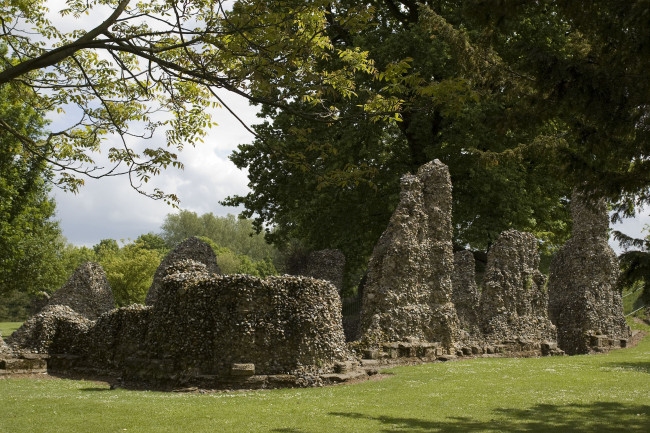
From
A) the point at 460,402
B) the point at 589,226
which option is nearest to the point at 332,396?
the point at 460,402

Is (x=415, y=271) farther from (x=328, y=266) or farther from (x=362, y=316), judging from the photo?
(x=328, y=266)

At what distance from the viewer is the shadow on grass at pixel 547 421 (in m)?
9.34

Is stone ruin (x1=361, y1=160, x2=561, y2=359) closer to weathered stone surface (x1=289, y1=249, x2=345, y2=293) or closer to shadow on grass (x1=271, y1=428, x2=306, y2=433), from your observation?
weathered stone surface (x1=289, y1=249, x2=345, y2=293)

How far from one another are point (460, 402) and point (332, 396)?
99.8 inches

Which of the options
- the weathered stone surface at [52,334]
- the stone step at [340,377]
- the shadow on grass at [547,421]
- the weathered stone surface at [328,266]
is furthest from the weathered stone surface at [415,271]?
the weathered stone surface at [52,334]

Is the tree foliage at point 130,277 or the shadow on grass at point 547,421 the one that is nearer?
the shadow on grass at point 547,421

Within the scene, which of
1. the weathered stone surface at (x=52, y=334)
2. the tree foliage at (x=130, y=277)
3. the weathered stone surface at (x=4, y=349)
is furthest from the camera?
the tree foliage at (x=130, y=277)

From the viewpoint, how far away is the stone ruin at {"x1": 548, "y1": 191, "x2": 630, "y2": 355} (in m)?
25.4

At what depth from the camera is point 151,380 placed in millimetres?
15062

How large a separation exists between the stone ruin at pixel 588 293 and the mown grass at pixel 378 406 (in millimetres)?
9746

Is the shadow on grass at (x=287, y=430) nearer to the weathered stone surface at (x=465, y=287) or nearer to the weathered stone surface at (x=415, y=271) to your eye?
the weathered stone surface at (x=415, y=271)

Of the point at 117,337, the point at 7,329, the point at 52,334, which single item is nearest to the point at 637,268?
the point at 117,337

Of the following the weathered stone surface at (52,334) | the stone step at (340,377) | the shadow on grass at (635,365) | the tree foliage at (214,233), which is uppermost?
the tree foliage at (214,233)

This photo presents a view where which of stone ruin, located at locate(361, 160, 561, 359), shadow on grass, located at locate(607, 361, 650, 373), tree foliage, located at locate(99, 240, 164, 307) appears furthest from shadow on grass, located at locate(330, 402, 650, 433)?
tree foliage, located at locate(99, 240, 164, 307)
